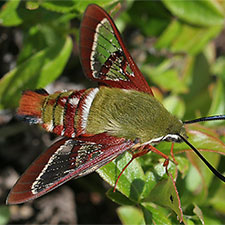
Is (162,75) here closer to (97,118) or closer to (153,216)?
(97,118)

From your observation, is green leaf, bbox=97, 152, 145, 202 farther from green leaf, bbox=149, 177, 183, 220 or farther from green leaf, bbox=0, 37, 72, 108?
green leaf, bbox=0, 37, 72, 108

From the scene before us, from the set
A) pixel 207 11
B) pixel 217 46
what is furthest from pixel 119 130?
pixel 217 46

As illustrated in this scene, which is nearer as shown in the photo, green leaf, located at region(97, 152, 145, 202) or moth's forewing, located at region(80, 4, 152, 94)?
green leaf, located at region(97, 152, 145, 202)

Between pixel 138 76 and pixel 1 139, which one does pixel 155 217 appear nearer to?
pixel 138 76

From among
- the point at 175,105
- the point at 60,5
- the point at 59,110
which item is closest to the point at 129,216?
the point at 59,110

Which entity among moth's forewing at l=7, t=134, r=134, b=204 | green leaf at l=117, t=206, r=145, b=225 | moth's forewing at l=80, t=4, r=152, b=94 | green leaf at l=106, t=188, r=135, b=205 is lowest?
green leaf at l=117, t=206, r=145, b=225

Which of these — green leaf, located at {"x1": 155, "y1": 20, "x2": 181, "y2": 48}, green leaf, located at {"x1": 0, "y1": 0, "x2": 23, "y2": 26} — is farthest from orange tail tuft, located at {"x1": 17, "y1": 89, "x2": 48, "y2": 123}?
green leaf, located at {"x1": 155, "y1": 20, "x2": 181, "y2": 48}
